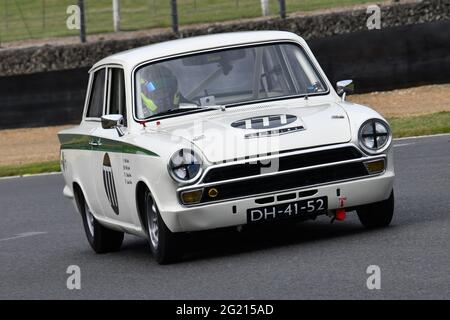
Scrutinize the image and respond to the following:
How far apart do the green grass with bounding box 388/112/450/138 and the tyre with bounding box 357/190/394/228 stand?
29.6ft

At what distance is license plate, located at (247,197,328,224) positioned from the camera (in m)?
9.20

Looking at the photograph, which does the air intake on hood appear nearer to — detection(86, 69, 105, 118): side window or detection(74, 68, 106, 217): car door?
detection(74, 68, 106, 217): car door

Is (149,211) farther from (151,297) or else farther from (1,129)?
(1,129)

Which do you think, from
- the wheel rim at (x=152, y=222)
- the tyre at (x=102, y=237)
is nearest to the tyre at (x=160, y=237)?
the wheel rim at (x=152, y=222)

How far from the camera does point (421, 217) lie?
34.7 ft

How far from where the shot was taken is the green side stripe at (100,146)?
31.7 ft

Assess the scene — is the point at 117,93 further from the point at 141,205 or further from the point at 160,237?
the point at 160,237

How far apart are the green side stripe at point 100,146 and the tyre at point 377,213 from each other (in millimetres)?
1646

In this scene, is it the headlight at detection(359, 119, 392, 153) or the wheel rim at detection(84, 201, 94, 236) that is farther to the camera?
the wheel rim at detection(84, 201, 94, 236)

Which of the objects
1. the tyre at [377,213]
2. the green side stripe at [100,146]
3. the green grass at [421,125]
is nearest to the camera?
the green side stripe at [100,146]

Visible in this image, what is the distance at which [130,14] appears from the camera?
3039 centimetres

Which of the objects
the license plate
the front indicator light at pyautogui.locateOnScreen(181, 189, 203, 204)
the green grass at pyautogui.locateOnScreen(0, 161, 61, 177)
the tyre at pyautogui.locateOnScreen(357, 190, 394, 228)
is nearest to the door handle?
the front indicator light at pyautogui.locateOnScreen(181, 189, 203, 204)

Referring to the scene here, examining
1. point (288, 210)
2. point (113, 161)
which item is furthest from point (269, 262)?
point (113, 161)

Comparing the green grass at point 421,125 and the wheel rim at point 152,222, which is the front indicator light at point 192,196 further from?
the green grass at point 421,125
